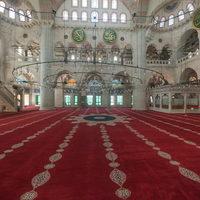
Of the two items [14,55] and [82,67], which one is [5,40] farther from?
[82,67]

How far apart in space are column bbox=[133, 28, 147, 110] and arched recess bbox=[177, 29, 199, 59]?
5.61 meters

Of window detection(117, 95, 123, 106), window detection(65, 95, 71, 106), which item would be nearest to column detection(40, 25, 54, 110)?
window detection(65, 95, 71, 106)

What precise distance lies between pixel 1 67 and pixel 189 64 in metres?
15.8

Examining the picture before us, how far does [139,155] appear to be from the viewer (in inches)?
126

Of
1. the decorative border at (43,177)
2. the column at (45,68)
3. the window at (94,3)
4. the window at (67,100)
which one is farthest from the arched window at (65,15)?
the decorative border at (43,177)

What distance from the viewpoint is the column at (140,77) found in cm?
1616

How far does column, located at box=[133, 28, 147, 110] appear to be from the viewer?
16.2 metres

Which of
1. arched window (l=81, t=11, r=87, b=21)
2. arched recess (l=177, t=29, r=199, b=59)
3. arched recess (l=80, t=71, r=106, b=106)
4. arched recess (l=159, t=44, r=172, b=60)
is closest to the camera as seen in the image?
arched recess (l=177, t=29, r=199, b=59)

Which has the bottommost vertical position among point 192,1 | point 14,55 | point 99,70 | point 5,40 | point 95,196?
point 95,196

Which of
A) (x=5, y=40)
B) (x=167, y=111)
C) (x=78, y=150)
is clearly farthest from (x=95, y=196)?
(x=5, y=40)

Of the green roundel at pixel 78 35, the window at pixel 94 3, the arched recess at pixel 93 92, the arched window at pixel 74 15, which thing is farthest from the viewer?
the arched recess at pixel 93 92

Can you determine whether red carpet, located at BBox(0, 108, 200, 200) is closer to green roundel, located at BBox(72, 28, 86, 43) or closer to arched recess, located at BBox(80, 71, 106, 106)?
green roundel, located at BBox(72, 28, 86, 43)

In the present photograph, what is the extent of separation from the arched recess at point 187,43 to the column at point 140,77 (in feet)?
18.4

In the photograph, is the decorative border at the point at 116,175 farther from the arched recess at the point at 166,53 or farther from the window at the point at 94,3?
the arched recess at the point at 166,53
